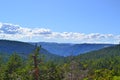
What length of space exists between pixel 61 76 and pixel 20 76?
15645 mm

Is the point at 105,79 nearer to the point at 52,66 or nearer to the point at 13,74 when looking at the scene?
the point at 52,66

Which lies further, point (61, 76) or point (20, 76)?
point (61, 76)

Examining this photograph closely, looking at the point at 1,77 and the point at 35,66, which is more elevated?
the point at 35,66

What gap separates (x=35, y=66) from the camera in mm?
20594

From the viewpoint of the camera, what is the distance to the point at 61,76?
97875 mm

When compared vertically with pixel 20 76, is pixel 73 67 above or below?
above

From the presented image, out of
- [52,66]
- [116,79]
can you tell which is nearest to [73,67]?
[116,79]

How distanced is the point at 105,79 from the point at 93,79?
1017 cm

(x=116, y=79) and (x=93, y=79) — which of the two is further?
(x=93, y=79)

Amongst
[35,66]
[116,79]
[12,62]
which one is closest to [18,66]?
[12,62]

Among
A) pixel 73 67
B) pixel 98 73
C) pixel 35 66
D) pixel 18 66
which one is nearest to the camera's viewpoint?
pixel 35 66

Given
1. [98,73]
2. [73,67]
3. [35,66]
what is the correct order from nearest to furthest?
[35,66] → [73,67] → [98,73]

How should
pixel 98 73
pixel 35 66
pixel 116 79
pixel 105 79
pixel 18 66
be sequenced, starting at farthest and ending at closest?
pixel 98 73, pixel 18 66, pixel 105 79, pixel 116 79, pixel 35 66

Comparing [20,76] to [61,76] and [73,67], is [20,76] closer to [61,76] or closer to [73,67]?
[61,76]
